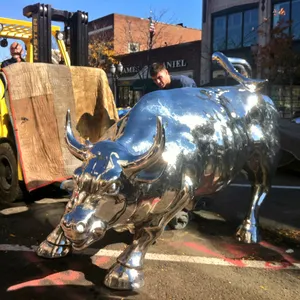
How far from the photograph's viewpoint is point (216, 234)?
4.44 metres

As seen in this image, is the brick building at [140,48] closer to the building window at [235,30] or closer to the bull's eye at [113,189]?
the building window at [235,30]

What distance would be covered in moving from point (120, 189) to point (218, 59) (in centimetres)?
283

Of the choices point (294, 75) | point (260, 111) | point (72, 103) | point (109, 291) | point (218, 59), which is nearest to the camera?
point (109, 291)

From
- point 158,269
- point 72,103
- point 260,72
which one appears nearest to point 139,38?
point 260,72

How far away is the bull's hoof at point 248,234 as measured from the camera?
13.6ft

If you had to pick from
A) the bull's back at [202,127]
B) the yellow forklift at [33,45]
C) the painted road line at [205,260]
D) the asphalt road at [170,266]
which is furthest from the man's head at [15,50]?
the bull's back at [202,127]

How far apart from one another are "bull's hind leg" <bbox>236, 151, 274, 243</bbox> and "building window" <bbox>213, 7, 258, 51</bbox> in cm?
1990

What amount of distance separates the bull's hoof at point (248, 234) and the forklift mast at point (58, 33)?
13.9 feet

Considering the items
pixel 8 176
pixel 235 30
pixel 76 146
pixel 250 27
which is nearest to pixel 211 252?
pixel 76 146

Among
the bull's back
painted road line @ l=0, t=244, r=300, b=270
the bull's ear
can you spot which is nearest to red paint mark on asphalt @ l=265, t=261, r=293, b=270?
painted road line @ l=0, t=244, r=300, b=270

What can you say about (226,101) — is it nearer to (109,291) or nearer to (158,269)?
(158,269)

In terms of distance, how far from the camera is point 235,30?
925 inches

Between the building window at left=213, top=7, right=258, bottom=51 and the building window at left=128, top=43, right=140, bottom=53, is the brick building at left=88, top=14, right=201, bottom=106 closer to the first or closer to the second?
the building window at left=128, top=43, right=140, bottom=53

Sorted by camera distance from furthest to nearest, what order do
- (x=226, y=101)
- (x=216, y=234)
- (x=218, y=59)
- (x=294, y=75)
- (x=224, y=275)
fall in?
(x=294, y=75)
(x=218, y=59)
(x=216, y=234)
(x=226, y=101)
(x=224, y=275)
